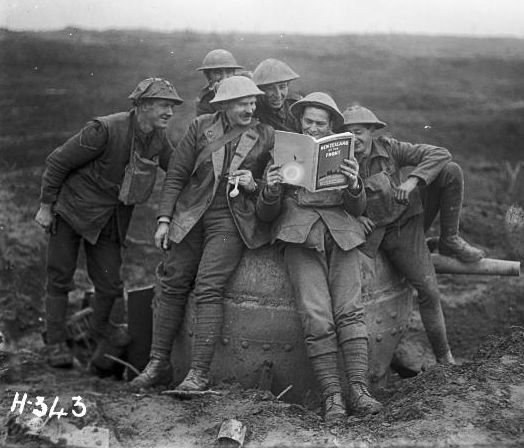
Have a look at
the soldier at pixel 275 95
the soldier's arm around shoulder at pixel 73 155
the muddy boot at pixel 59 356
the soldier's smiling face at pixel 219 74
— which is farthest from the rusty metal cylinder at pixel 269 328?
the muddy boot at pixel 59 356

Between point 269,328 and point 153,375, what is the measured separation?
0.99 m

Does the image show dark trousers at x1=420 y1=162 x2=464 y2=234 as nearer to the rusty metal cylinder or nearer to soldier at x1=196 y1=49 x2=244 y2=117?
the rusty metal cylinder

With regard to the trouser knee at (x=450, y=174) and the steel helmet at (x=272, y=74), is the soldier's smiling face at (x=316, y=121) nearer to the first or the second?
→ the steel helmet at (x=272, y=74)

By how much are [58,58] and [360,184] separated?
278 inches

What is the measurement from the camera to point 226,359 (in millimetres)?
5656

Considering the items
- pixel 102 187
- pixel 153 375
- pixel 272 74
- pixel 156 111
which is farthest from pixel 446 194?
pixel 102 187

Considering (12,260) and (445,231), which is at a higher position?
(445,231)

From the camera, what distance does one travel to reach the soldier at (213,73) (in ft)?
20.7

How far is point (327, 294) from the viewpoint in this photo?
536cm

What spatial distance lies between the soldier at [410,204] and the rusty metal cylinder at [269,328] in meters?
0.31

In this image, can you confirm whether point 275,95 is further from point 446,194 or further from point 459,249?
point 459,249

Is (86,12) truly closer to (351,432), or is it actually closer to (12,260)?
(12,260)

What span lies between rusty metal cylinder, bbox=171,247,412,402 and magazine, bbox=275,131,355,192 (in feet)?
2.55

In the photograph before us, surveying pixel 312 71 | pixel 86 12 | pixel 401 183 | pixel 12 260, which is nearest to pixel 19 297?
pixel 12 260
